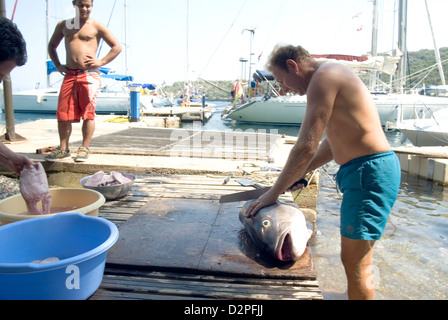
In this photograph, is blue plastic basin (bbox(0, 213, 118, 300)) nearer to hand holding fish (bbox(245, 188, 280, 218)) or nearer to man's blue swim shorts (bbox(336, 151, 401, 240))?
hand holding fish (bbox(245, 188, 280, 218))

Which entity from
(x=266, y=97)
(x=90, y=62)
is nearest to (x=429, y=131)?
(x=90, y=62)

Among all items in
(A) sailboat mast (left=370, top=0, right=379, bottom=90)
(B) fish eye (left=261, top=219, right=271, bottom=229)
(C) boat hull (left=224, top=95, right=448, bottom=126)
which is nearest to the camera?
(B) fish eye (left=261, top=219, right=271, bottom=229)

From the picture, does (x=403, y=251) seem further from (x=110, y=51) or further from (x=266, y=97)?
(x=266, y=97)

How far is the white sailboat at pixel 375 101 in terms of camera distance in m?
24.5

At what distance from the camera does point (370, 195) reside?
2141 mm

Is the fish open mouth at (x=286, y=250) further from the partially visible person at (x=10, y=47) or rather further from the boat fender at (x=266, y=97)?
the boat fender at (x=266, y=97)

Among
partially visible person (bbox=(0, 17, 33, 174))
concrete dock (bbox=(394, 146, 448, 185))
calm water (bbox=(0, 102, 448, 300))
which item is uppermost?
partially visible person (bbox=(0, 17, 33, 174))

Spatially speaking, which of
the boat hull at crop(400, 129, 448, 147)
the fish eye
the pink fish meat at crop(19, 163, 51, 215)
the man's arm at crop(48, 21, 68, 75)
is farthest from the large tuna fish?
the boat hull at crop(400, 129, 448, 147)

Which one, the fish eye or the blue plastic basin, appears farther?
the fish eye

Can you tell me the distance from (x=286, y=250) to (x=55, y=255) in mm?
1611

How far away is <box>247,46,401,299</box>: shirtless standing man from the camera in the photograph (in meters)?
2.15
